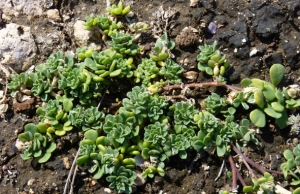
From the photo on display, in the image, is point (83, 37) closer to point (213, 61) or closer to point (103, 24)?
point (103, 24)

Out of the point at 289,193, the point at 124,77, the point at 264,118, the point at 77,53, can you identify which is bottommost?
the point at 289,193

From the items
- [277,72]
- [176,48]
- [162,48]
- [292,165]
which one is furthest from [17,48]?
[292,165]

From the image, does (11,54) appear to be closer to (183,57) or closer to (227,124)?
(183,57)

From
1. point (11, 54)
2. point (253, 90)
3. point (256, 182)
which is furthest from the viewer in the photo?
point (11, 54)

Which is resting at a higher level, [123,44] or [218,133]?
[123,44]

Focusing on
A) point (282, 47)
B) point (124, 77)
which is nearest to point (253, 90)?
point (282, 47)

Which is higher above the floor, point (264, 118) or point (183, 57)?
point (183, 57)

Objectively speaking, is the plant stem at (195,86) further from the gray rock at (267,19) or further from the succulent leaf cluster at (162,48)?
the gray rock at (267,19)
